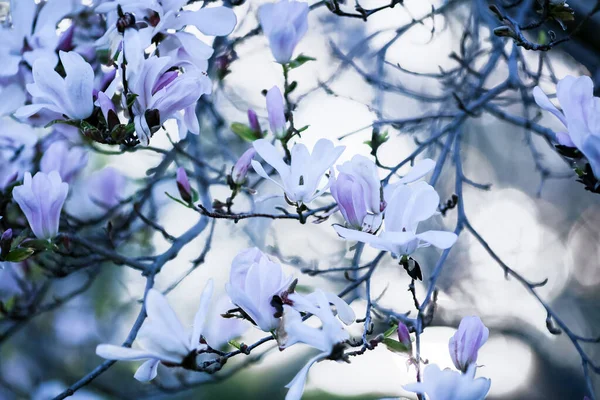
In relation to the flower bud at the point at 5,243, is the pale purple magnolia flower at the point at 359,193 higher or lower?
higher

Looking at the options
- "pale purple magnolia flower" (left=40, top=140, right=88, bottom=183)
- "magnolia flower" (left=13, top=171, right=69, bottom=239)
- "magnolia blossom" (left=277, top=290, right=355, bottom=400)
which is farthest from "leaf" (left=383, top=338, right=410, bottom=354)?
"pale purple magnolia flower" (left=40, top=140, right=88, bottom=183)

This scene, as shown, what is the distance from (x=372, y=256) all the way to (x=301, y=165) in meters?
1.50

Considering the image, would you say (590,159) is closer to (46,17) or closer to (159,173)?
(46,17)

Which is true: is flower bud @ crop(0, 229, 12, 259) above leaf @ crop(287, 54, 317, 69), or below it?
below

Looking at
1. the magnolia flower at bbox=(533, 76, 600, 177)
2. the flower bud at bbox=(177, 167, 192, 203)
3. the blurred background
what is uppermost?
the magnolia flower at bbox=(533, 76, 600, 177)

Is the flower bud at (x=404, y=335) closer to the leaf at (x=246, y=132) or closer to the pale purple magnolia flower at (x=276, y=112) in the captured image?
the pale purple magnolia flower at (x=276, y=112)

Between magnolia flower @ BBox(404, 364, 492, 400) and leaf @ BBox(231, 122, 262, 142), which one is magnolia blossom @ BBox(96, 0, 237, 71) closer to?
leaf @ BBox(231, 122, 262, 142)

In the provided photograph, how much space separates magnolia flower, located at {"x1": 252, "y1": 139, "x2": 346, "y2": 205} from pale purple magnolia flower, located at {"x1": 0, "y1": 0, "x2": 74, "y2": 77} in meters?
0.41

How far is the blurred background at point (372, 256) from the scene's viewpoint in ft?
5.96

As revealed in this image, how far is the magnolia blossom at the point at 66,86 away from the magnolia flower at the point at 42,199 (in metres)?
0.12

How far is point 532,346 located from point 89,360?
2.87 metres

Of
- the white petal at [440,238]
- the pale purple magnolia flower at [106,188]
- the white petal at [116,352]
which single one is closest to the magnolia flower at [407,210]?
the white petal at [440,238]

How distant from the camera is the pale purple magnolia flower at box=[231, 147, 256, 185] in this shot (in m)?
0.93

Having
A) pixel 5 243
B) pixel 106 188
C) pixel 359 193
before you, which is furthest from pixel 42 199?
pixel 106 188
